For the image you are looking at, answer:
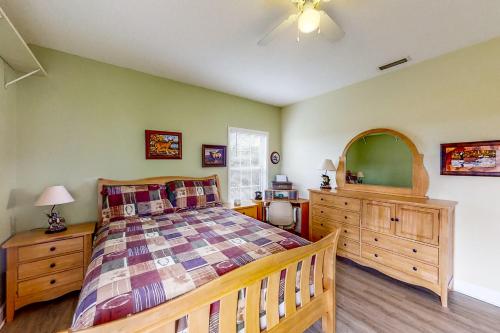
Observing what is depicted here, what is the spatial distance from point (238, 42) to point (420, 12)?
1534 millimetres

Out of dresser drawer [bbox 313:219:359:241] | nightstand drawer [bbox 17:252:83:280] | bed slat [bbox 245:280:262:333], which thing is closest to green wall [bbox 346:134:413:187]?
dresser drawer [bbox 313:219:359:241]

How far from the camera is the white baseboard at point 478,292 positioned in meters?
1.97

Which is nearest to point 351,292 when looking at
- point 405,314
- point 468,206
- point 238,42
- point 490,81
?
point 405,314

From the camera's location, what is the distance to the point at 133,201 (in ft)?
7.85

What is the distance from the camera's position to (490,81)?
2.01 m

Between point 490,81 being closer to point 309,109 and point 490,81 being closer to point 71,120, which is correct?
point 309,109

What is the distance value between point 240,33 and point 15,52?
6.30 ft

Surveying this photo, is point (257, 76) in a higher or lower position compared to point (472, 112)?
higher

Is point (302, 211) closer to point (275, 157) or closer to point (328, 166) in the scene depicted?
point (328, 166)

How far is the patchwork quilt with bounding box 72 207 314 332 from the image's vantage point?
3.19 feet

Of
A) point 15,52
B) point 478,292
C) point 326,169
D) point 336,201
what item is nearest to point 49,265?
point 15,52

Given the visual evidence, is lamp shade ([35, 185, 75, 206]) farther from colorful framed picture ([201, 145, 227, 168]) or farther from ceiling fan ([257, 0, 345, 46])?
ceiling fan ([257, 0, 345, 46])

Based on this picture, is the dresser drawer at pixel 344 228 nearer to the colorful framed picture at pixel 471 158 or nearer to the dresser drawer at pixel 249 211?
the dresser drawer at pixel 249 211

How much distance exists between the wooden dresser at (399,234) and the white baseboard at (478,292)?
10cm
